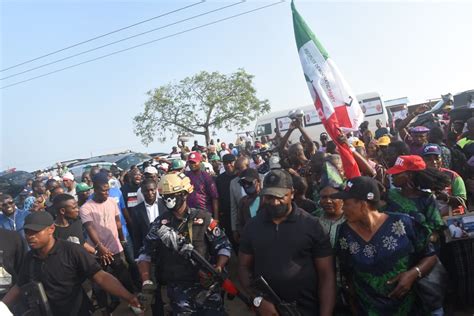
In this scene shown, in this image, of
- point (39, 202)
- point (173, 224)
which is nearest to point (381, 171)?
point (173, 224)

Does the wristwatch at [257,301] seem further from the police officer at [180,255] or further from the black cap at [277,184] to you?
the black cap at [277,184]

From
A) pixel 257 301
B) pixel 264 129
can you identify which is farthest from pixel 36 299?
pixel 264 129

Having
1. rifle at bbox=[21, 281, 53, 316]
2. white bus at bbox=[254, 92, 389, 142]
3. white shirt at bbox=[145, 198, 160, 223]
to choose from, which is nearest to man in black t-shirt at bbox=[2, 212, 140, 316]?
rifle at bbox=[21, 281, 53, 316]

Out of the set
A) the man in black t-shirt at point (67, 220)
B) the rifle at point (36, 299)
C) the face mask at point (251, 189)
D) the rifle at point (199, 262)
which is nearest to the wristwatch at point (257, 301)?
the rifle at point (199, 262)

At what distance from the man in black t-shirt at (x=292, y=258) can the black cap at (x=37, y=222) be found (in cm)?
165

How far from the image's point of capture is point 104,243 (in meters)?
5.55

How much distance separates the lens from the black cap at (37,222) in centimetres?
316

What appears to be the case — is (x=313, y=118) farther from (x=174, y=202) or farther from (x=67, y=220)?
(x=174, y=202)

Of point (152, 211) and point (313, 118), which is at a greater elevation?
point (152, 211)

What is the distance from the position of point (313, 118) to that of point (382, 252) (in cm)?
2263

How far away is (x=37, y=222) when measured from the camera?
320 cm

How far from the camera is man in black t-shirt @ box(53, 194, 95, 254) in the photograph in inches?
199

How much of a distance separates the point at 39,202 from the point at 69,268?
4.83 meters

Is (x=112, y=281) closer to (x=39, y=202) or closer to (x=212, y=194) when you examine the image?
(x=212, y=194)
